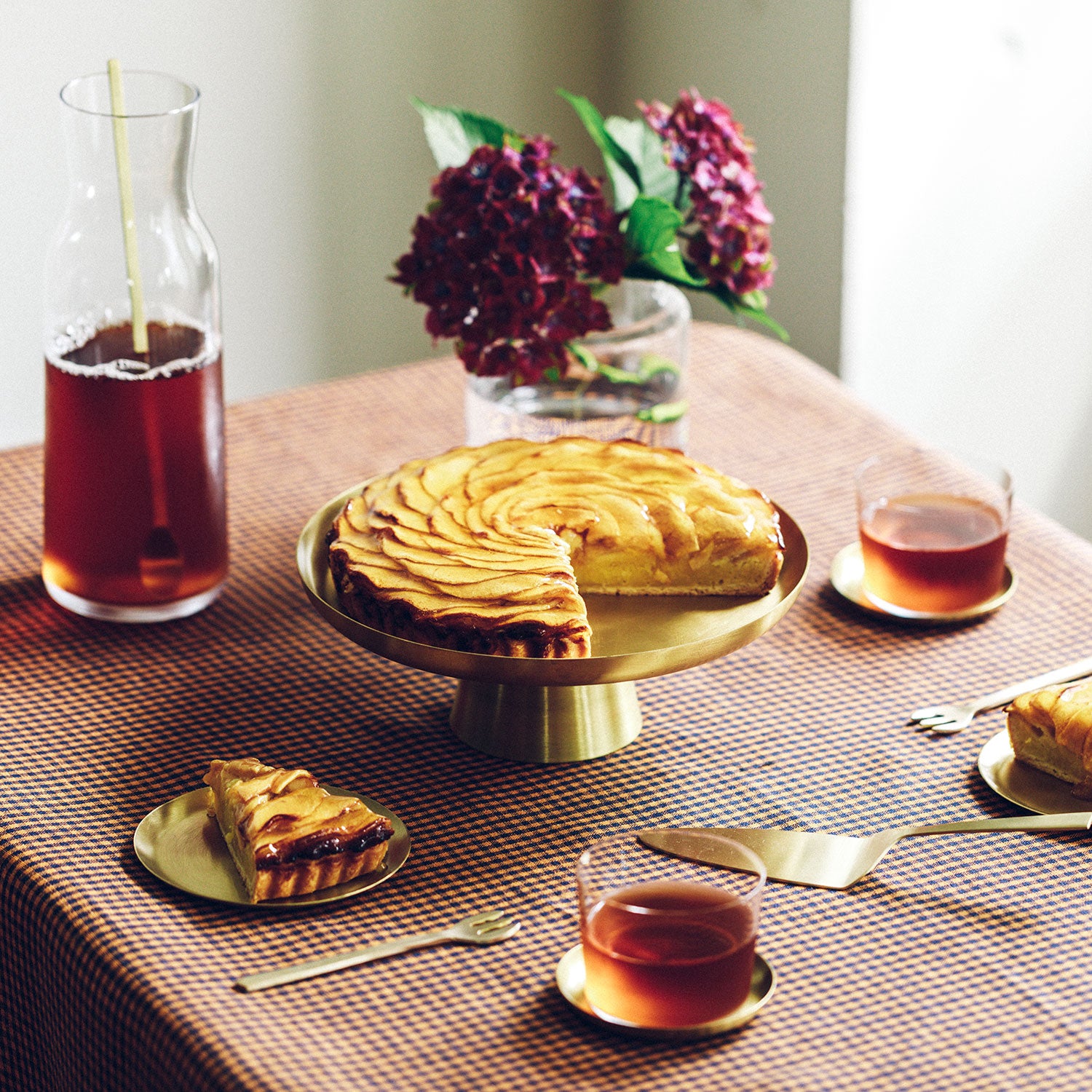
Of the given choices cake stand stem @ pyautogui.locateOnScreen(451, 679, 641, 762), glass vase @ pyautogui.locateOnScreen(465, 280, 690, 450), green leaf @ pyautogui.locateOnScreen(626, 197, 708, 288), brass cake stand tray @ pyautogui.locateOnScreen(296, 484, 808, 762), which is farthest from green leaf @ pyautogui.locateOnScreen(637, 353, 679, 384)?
cake stand stem @ pyautogui.locateOnScreen(451, 679, 641, 762)

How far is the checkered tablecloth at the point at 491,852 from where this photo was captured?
1002 mm

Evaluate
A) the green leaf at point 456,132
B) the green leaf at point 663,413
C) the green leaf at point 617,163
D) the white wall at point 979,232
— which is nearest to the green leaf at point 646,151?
the green leaf at point 617,163

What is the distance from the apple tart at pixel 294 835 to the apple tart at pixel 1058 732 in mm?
512

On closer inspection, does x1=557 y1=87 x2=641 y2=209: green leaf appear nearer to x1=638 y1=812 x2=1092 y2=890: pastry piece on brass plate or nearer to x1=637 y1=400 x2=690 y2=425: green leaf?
x1=637 y1=400 x2=690 y2=425: green leaf

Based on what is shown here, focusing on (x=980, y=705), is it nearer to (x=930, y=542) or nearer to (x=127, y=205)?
(x=930, y=542)

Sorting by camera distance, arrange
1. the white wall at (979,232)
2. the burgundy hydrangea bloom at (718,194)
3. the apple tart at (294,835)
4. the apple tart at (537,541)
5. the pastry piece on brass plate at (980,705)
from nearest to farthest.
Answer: the apple tart at (294,835), the apple tart at (537,541), the pastry piece on brass plate at (980,705), the burgundy hydrangea bloom at (718,194), the white wall at (979,232)

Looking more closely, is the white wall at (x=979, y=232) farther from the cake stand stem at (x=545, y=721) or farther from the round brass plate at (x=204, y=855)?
the round brass plate at (x=204, y=855)

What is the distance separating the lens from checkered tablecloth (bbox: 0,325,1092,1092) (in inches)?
39.4

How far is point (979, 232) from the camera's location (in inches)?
114

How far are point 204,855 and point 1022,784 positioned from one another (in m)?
0.64

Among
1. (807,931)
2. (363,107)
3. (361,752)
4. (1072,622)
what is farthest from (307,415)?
(363,107)

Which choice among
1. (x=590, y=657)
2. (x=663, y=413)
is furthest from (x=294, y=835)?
(x=663, y=413)

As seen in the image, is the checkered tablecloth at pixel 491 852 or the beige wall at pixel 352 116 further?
the beige wall at pixel 352 116

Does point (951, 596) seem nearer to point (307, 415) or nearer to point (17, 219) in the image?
point (307, 415)
